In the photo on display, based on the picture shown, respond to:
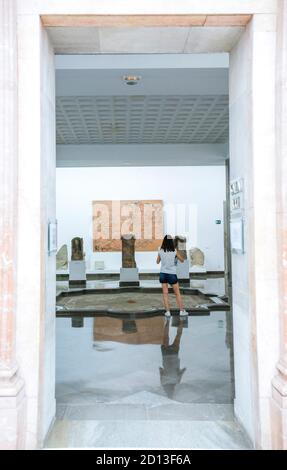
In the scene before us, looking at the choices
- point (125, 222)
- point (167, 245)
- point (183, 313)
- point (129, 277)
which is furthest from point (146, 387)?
point (125, 222)

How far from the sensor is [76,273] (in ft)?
44.8

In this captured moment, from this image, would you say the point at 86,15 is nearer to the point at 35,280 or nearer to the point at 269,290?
the point at 35,280

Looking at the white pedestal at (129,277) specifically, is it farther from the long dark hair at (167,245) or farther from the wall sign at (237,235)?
the wall sign at (237,235)

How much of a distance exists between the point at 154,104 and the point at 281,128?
6.41m

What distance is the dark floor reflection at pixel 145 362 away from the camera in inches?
159

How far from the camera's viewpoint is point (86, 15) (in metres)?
2.89

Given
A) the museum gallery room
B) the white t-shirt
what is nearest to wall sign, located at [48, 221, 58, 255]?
the museum gallery room

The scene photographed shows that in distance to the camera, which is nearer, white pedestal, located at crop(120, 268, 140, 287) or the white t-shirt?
the white t-shirt

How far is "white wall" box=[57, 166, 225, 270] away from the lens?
16.9 metres

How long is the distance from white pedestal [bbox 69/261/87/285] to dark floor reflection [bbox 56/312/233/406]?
6.05m

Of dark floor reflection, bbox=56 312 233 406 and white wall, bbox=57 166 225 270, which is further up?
white wall, bbox=57 166 225 270

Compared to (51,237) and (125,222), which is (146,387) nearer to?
(51,237)

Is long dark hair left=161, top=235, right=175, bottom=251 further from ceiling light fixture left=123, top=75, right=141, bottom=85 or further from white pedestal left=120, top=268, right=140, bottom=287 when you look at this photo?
white pedestal left=120, top=268, right=140, bottom=287

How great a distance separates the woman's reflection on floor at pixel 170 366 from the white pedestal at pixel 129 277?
6373 millimetres
